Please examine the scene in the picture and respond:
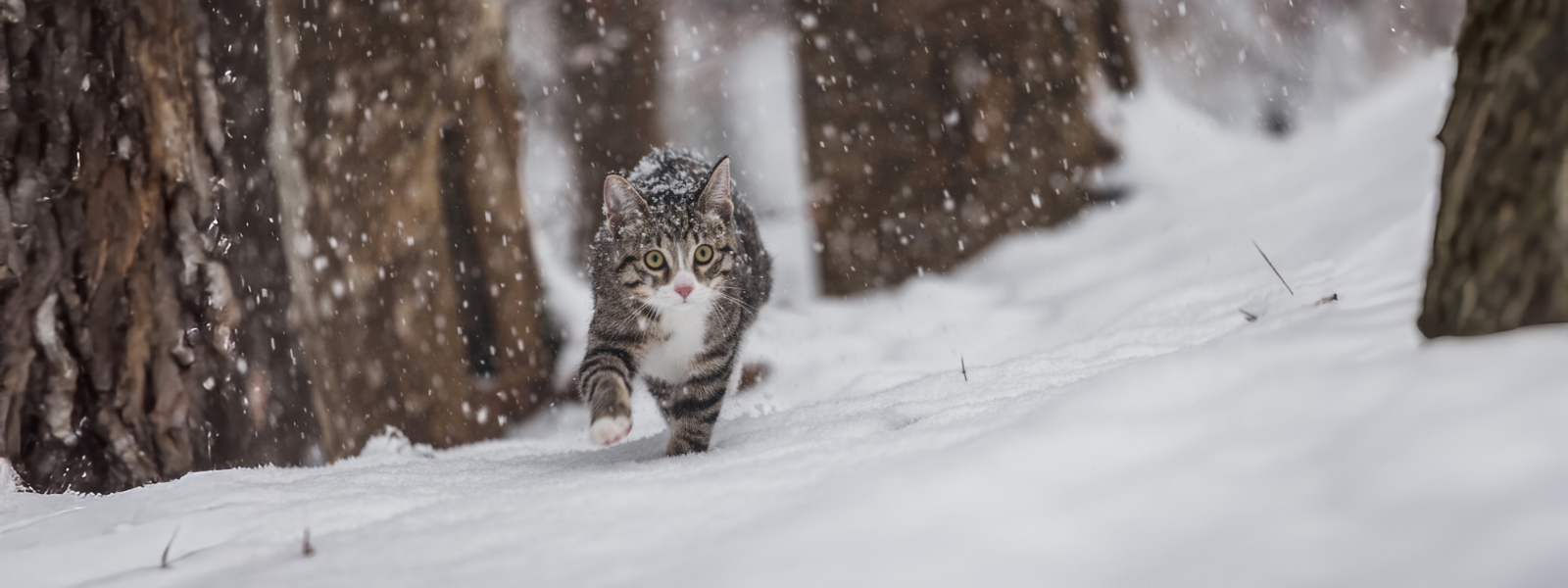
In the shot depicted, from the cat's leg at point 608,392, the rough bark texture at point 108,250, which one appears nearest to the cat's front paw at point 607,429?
the cat's leg at point 608,392

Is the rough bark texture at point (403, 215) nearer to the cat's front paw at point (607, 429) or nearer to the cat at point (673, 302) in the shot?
the cat at point (673, 302)

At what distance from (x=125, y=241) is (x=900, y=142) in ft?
10.9

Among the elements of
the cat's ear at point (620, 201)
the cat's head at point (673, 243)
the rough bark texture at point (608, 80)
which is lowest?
the cat's head at point (673, 243)

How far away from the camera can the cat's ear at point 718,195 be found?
8.60ft

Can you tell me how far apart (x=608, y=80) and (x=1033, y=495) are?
4791mm

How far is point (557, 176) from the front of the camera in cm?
532

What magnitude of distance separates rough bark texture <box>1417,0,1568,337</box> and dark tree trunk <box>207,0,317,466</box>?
10.3 ft

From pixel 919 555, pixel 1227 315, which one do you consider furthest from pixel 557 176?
pixel 919 555

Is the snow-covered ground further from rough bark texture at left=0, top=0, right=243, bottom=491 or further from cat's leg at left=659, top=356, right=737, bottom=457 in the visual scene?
rough bark texture at left=0, top=0, right=243, bottom=491

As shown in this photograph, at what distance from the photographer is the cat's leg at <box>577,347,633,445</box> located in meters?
2.11

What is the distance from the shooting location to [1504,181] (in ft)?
3.24

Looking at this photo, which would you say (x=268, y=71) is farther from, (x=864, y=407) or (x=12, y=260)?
(x=864, y=407)

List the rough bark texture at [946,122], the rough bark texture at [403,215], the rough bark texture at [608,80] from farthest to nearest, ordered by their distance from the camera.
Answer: the rough bark texture at [608,80] → the rough bark texture at [946,122] → the rough bark texture at [403,215]

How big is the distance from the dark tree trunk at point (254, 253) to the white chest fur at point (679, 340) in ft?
Result: 4.77
